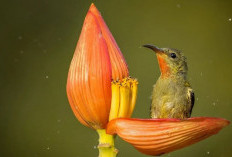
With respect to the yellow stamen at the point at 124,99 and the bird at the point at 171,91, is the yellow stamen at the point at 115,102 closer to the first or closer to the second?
the yellow stamen at the point at 124,99

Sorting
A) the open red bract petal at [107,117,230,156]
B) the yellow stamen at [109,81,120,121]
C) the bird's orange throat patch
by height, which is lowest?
the open red bract petal at [107,117,230,156]

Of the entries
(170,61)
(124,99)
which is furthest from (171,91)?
(124,99)

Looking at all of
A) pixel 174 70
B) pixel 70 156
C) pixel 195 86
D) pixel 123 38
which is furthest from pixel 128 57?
pixel 174 70

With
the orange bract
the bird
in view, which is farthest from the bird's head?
the orange bract

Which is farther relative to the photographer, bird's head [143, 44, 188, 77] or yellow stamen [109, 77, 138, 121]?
bird's head [143, 44, 188, 77]

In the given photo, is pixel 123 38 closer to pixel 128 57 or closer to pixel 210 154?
pixel 128 57

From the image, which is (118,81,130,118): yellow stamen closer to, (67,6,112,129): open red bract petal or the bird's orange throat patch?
(67,6,112,129): open red bract petal
